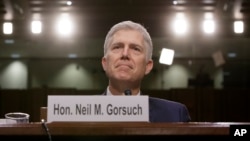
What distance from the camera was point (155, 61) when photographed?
5566mm

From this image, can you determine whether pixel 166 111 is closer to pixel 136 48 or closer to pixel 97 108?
pixel 136 48

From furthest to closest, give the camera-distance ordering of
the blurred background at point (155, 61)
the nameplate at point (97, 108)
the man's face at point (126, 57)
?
the blurred background at point (155, 61), the man's face at point (126, 57), the nameplate at point (97, 108)

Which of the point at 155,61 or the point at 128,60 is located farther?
the point at 155,61

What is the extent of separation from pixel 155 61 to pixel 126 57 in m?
4.28

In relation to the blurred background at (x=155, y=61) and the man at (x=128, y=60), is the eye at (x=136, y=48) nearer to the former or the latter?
the man at (x=128, y=60)

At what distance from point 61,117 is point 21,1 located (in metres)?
4.44

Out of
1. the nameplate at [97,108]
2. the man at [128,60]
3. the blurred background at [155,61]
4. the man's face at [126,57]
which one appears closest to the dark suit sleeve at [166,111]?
the man at [128,60]

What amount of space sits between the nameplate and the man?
0.39 m

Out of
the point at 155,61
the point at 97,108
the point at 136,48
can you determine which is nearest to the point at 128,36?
the point at 136,48

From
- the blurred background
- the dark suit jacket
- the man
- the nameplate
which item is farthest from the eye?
the blurred background

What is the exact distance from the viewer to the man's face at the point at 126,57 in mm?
1308

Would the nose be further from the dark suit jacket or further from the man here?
the dark suit jacket

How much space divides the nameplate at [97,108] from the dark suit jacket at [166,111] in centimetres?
50
